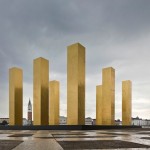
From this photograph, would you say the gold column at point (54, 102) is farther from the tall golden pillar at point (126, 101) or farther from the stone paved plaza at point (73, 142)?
the stone paved plaza at point (73, 142)

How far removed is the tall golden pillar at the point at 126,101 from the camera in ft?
105

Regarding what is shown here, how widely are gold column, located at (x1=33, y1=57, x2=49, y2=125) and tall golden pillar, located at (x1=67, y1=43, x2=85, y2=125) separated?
509cm

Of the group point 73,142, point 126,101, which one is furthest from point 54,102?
point 73,142

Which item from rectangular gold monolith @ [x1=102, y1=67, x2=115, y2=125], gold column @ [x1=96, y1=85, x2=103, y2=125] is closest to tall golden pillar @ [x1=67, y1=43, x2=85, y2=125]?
rectangular gold monolith @ [x1=102, y1=67, x2=115, y2=125]

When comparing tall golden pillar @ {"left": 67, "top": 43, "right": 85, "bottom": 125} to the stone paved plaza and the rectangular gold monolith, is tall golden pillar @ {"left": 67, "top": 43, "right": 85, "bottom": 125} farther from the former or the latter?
the stone paved plaza

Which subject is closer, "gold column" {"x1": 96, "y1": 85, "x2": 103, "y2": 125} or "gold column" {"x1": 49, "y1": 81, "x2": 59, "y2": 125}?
"gold column" {"x1": 49, "y1": 81, "x2": 59, "y2": 125}

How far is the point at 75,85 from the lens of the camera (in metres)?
19.4

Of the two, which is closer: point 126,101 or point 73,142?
point 73,142

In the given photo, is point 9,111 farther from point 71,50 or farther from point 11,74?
point 71,50

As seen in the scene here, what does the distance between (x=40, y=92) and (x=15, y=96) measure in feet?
17.8

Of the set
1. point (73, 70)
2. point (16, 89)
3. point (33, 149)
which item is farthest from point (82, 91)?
point (33, 149)

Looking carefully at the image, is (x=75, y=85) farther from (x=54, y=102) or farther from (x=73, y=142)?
(x=73, y=142)

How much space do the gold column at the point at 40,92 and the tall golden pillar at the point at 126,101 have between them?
11.7 meters

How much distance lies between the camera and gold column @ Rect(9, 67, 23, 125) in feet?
93.1
